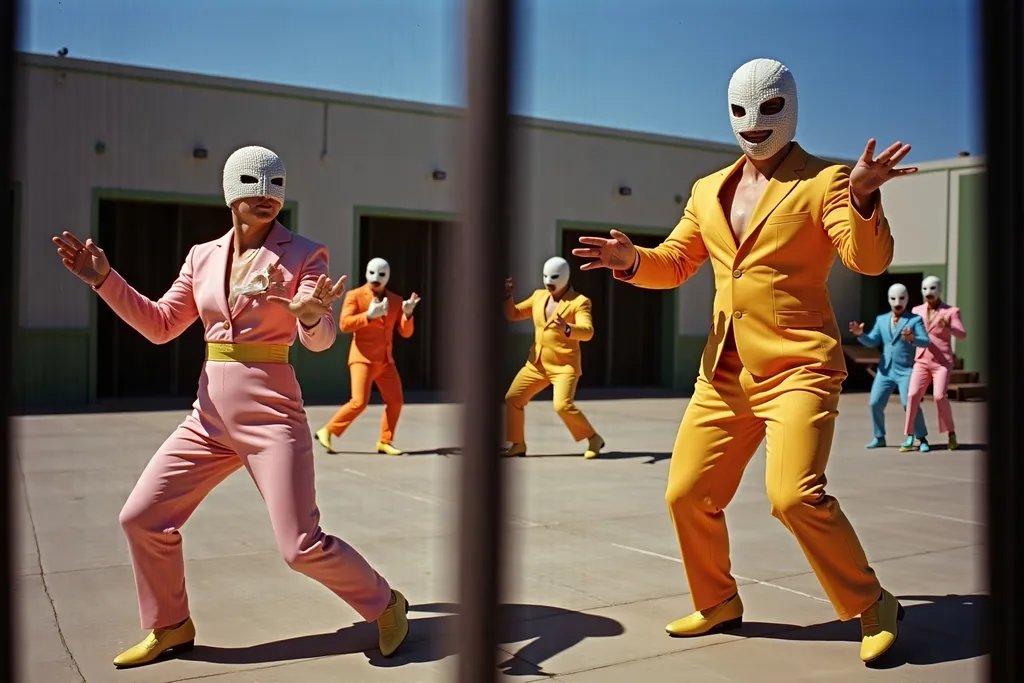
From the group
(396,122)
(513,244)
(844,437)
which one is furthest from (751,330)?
(396,122)

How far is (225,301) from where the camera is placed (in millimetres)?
3746

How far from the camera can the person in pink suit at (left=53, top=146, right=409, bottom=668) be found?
11.8ft

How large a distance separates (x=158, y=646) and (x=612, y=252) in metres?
2.09

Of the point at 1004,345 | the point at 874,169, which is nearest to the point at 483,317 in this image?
the point at 1004,345

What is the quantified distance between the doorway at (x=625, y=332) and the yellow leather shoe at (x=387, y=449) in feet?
33.0

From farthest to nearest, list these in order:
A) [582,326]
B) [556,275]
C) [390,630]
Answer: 1. [556,275]
2. [582,326]
3. [390,630]

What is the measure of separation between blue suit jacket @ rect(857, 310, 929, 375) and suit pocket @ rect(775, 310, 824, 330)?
6.96 metres

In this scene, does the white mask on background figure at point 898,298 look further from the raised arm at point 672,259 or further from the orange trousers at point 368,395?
the raised arm at point 672,259

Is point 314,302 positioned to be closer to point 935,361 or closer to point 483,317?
point 483,317

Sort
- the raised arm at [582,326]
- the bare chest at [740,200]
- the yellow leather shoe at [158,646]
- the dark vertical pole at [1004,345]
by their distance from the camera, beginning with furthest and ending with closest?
the raised arm at [582,326], the bare chest at [740,200], the yellow leather shoe at [158,646], the dark vertical pole at [1004,345]

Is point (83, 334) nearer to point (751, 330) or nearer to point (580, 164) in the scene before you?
point (580, 164)

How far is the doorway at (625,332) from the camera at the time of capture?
65.4ft

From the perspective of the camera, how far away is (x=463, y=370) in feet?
4.07

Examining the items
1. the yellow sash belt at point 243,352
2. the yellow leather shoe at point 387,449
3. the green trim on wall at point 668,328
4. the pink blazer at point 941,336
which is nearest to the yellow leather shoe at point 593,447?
the yellow leather shoe at point 387,449
